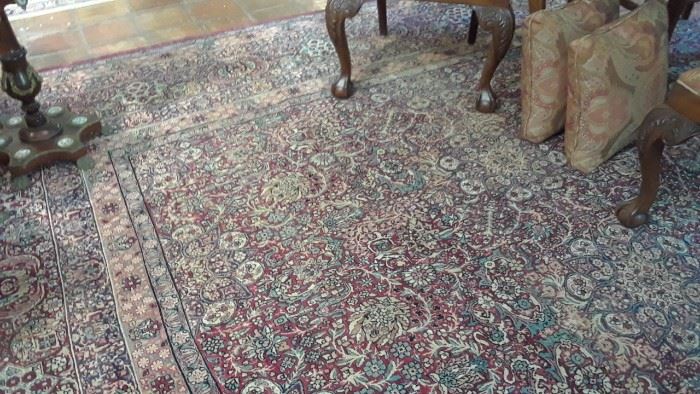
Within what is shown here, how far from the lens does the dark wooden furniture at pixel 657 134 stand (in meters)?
1.39

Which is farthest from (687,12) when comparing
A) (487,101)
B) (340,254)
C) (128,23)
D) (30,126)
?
(30,126)

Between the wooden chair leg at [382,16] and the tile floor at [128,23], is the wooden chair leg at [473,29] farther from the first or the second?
the tile floor at [128,23]

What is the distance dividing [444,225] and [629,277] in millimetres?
497

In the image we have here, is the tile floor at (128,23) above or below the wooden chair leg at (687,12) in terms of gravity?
above

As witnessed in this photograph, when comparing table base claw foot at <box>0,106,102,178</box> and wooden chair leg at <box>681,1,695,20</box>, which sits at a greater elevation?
table base claw foot at <box>0,106,102,178</box>

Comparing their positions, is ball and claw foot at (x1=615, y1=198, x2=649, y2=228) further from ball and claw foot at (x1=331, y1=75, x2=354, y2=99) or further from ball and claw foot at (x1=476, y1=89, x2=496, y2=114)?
ball and claw foot at (x1=331, y1=75, x2=354, y2=99)

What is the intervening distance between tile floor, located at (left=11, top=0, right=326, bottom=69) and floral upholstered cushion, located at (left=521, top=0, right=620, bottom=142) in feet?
4.66

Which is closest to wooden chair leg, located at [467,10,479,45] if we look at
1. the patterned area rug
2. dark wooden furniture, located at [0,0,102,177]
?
the patterned area rug

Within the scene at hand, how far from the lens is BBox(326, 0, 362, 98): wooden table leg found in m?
2.09

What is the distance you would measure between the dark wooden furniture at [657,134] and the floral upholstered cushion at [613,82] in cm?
24

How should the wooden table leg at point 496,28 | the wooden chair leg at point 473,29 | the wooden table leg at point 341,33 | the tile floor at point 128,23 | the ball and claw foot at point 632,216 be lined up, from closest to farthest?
the ball and claw foot at point 632,216 < the wooden table leg at point 496,28 < the wooden table leg at point 341,33 < the wooden chair leg at point 473,29 < the tile floor at point 128,23

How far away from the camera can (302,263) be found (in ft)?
5.30

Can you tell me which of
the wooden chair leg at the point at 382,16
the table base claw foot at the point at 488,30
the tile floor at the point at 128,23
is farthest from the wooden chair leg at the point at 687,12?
the tile floor at the point at 128,23

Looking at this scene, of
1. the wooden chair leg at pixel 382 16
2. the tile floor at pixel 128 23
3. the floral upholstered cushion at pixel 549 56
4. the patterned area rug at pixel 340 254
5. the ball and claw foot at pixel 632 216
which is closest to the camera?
the patterned area rug at pixel 340 254
